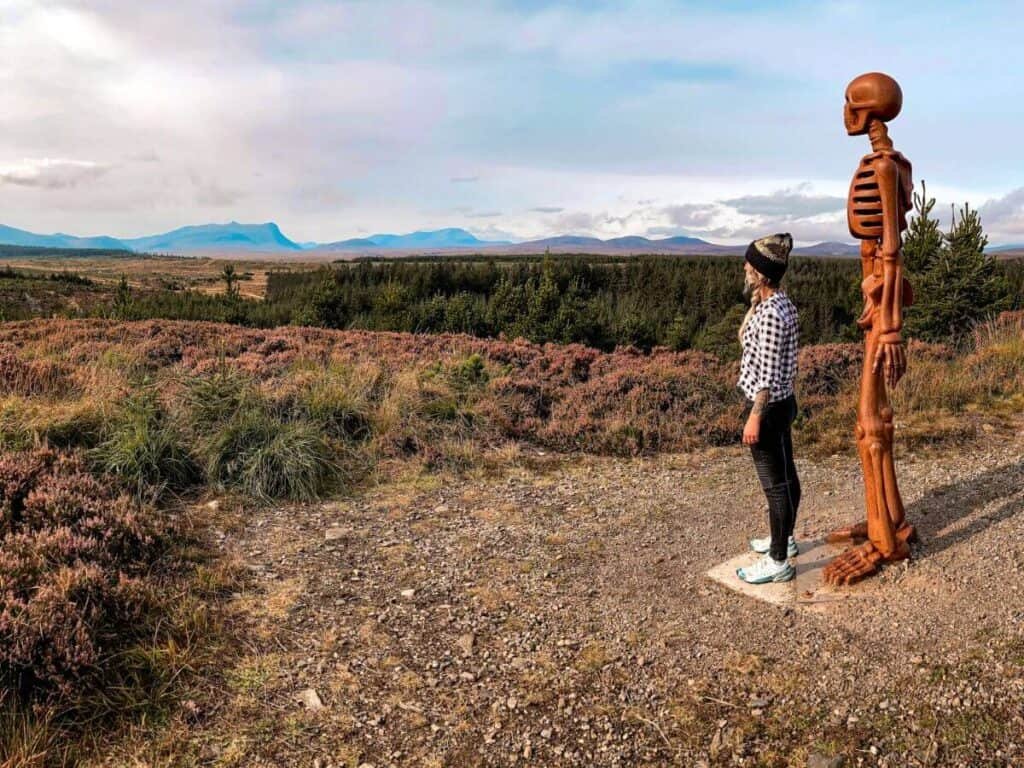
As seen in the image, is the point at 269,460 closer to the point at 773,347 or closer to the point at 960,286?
the point at 773,347

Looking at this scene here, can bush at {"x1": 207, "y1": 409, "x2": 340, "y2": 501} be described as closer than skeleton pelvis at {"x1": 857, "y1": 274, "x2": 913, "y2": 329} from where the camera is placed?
No

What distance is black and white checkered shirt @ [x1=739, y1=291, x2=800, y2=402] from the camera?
4.00 m

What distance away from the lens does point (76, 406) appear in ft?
22.8

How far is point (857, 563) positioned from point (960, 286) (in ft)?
67.2

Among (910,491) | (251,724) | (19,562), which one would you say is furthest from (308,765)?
(910,491)

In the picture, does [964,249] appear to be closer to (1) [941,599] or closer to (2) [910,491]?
(2) [910,491]

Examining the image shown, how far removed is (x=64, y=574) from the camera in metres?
4.00

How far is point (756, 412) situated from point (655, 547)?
1714 millimetres

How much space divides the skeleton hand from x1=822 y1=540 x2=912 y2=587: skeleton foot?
1109 mm

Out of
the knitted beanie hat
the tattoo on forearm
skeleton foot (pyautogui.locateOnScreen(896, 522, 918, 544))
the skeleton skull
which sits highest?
the skeleton skull

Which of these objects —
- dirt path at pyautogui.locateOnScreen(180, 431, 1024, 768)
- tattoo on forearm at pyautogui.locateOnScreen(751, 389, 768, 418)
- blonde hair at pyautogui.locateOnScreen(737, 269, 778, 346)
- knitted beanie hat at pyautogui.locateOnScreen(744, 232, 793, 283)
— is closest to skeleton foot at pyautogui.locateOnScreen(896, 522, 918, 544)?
dirt path at pyautogui.locateOnScreen(180, 431, 1024, 768)

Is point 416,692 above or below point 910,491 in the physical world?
below

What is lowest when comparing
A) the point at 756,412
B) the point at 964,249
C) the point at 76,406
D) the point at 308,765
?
the point at 308,765

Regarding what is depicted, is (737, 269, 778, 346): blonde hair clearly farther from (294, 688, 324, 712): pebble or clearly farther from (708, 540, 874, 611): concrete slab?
(294, 688, 324, 712): pebble
